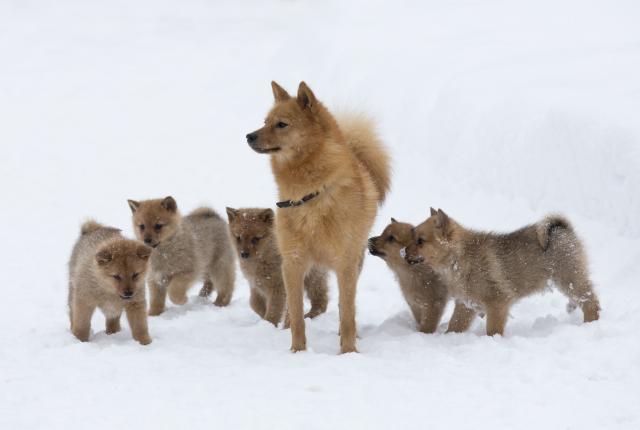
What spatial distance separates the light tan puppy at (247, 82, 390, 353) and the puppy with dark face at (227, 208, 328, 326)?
48.7 inches

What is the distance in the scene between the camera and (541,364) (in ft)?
17.5

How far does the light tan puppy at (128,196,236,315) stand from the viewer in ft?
26.4

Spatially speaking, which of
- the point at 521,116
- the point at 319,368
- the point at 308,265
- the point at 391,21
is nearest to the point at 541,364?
the point at 319,368

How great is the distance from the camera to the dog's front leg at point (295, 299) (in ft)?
20.1

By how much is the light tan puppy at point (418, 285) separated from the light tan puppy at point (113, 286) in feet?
7.21

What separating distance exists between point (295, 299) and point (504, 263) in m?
1.94

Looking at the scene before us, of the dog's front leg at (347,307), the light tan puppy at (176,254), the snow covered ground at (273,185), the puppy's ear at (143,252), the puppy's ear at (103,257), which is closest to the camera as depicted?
the snow covered ground at (273,185)

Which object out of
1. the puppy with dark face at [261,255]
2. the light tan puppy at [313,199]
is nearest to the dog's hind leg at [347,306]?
the light tan puppy at [313,199]

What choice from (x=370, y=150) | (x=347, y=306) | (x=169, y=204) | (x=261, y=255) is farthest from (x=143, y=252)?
(x=370, y=150)

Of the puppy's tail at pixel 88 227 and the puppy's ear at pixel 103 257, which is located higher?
the puppy's tail at pixel 88 227

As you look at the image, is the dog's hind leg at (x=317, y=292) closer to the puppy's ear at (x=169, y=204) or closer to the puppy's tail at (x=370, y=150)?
the puppy's tail at (x=370, y=150)

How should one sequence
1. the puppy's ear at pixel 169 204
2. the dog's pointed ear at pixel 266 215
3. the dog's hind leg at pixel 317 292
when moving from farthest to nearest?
the puppy's ear at pixel 169 204, the dog's hind leg at pixel 317 292, the dog's pointed ear at pixel 266 215

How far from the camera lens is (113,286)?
21.1ft

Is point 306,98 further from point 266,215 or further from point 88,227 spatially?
point 88,227
